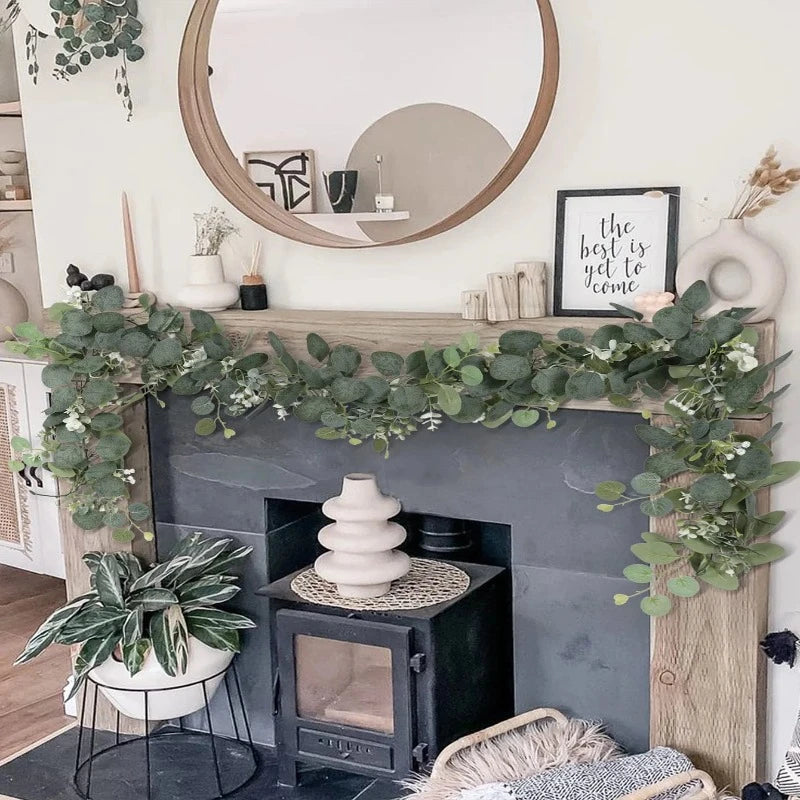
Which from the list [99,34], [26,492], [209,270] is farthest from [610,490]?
[26,492]

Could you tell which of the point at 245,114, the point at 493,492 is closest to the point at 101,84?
the point at 245,114

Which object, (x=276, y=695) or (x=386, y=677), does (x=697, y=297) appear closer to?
(x=386, y=677)

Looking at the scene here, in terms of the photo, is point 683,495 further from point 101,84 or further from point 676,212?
A: point 101,84

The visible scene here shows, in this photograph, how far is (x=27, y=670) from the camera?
3139mm

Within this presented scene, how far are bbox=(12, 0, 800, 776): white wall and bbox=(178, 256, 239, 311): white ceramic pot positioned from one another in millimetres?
70

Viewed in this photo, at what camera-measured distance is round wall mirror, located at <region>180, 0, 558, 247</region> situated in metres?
2.04

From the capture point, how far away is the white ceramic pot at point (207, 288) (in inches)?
92.3

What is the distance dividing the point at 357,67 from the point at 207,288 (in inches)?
21.2

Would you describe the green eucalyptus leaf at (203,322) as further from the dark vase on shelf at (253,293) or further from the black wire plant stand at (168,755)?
the black wire plant stand at (168,755)

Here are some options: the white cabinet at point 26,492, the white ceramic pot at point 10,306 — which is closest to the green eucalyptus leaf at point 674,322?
the white cabinet at point 26,492

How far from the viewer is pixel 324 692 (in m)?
2.29

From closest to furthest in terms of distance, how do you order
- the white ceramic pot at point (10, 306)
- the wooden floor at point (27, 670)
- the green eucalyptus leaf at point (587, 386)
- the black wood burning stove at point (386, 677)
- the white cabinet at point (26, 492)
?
1. the green eucalyptus leaf at point (587, 386)
2. the black wood burning stove at point (386, 677)
3. the wooden floor at point (27, 670)
4. the white cabinet at point (26, 492)
5. the white ceramic pot at point (10, 306)

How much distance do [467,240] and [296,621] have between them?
0.81 m

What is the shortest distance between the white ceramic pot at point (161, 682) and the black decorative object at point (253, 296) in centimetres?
70
